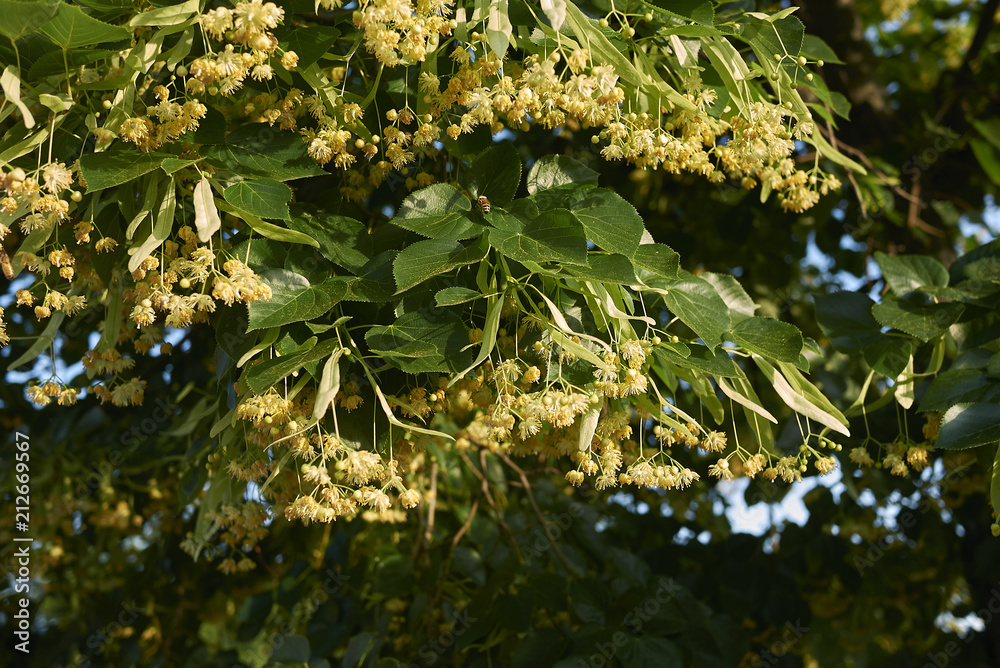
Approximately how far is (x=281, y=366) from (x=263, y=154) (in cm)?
31

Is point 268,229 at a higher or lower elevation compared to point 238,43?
lower

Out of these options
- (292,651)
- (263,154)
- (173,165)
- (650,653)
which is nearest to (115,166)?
(173,165)

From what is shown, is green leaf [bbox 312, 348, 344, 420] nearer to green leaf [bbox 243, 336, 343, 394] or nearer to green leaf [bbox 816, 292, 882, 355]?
green leaf [bbox 243, 336, 343, 394]

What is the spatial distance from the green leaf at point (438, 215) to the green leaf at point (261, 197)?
14 centimetres

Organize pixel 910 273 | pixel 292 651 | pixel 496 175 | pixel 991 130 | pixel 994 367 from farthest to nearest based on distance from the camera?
pixel 991 130 < pixel 292 651 < pixel 910 273 < pixel 994 367 < pixel 496 175

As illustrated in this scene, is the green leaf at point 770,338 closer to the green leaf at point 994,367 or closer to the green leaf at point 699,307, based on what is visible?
the green leaf at point 699,307

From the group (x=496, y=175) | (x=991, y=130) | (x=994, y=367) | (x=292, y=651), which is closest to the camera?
(x=496, y=175)

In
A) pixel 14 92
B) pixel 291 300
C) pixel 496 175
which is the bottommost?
pixel 291 300

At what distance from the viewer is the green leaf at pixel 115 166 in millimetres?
860

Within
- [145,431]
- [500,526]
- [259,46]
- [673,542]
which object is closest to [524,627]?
[500,526]

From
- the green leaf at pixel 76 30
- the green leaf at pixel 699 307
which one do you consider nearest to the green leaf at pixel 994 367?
the green leaf at pixel 699 307

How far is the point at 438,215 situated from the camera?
3.22 feet

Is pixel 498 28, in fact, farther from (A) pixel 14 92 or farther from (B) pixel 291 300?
(A) pixel 14 92

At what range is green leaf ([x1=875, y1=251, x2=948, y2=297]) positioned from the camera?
4.53 ft
